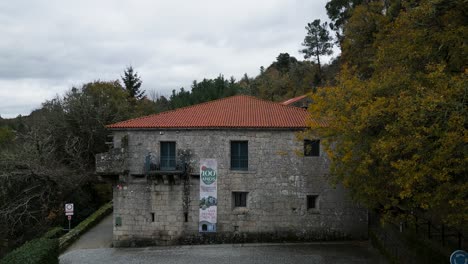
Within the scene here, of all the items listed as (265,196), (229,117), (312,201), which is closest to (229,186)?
(265,196)

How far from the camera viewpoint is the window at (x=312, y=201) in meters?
19.3

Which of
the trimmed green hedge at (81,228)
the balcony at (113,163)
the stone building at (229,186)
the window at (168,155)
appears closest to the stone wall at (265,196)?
the stone building at (229,186)

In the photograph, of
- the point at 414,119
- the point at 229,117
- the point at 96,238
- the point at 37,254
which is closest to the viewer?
the point at 414,119

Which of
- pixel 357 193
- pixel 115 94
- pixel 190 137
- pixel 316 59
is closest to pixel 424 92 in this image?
pixel 357 193

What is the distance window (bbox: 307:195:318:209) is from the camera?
63.4ft

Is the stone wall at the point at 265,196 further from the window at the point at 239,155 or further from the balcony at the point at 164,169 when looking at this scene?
the balcony at the point at 164,169

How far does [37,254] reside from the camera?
46.6 feet

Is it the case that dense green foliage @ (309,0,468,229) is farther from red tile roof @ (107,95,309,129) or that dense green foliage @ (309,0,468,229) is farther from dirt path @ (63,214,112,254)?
dirt path @ (63,214,112,254)

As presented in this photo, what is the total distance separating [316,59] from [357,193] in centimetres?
3711

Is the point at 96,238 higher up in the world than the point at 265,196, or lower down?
lower down

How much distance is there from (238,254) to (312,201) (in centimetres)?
478

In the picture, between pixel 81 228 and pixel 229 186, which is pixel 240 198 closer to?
pixel 229 186

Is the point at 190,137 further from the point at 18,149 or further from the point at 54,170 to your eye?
the point at 18,149

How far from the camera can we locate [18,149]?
27.9m
